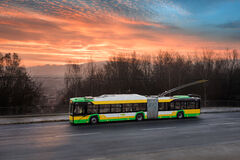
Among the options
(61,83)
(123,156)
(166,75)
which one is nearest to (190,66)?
(166,75)

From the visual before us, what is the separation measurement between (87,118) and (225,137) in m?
12.0

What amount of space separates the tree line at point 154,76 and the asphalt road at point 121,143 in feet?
67.1

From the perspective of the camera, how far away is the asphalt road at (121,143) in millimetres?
11578

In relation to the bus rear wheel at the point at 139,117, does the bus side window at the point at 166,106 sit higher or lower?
higher

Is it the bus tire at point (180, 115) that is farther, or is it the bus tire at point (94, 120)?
the bus tire at point (180, 115)

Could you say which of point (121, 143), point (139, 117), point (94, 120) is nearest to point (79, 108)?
point (94, 120)

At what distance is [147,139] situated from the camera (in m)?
15.0

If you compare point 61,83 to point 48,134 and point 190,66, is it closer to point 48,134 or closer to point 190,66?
point 48,134

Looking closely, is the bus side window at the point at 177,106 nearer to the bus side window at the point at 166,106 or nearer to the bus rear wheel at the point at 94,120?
the bus side window at the point at 166,106

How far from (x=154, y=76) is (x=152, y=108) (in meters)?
31.0

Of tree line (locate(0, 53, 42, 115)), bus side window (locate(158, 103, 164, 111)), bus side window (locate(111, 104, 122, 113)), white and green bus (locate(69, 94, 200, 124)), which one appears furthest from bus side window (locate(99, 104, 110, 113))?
tree line (locate(0, 53, 42, 115))

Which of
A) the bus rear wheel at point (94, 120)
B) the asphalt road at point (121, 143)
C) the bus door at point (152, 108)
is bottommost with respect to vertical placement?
the asphalt road at point (121, 143)

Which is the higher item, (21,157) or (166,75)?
(166,75)

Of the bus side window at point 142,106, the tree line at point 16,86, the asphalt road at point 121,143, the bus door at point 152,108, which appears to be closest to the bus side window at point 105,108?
the asphalt road at point 121,143
